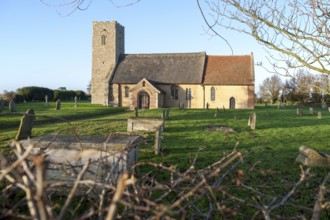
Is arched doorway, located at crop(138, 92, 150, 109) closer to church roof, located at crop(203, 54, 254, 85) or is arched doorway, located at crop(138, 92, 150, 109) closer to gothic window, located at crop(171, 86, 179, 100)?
gothic window, located at crop(171, 86, 179, 100)

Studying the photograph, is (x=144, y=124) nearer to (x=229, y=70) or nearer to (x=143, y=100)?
(x=143, y=100)

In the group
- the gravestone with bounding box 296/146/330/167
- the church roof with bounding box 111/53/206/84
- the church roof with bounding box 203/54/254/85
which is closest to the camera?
the gravestone with bounding box 296/146/330/167

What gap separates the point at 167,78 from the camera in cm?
4494

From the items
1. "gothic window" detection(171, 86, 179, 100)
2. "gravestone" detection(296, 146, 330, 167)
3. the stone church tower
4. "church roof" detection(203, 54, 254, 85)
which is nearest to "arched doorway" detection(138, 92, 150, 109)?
"gothic window" detection(171, 86, 179, 100)

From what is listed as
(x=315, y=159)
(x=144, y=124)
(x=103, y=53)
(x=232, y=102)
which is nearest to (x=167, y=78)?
(x=232, y=102)

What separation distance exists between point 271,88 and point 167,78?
1489 inches

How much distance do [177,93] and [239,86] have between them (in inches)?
335

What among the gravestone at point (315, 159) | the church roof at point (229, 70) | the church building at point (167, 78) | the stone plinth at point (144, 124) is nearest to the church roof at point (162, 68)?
the church building at point (167, 78)

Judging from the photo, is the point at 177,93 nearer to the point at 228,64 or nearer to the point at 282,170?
the point at 228,64

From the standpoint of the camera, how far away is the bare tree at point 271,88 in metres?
70.2

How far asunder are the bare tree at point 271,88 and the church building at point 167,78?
28.2 m

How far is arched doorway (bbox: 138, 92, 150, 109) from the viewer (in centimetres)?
4325

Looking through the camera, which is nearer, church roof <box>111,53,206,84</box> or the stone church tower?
church roof <box>111,53,206,84</box>

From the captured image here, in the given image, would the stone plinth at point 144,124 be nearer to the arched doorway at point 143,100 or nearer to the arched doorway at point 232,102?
the arched doorway at point 143,100
